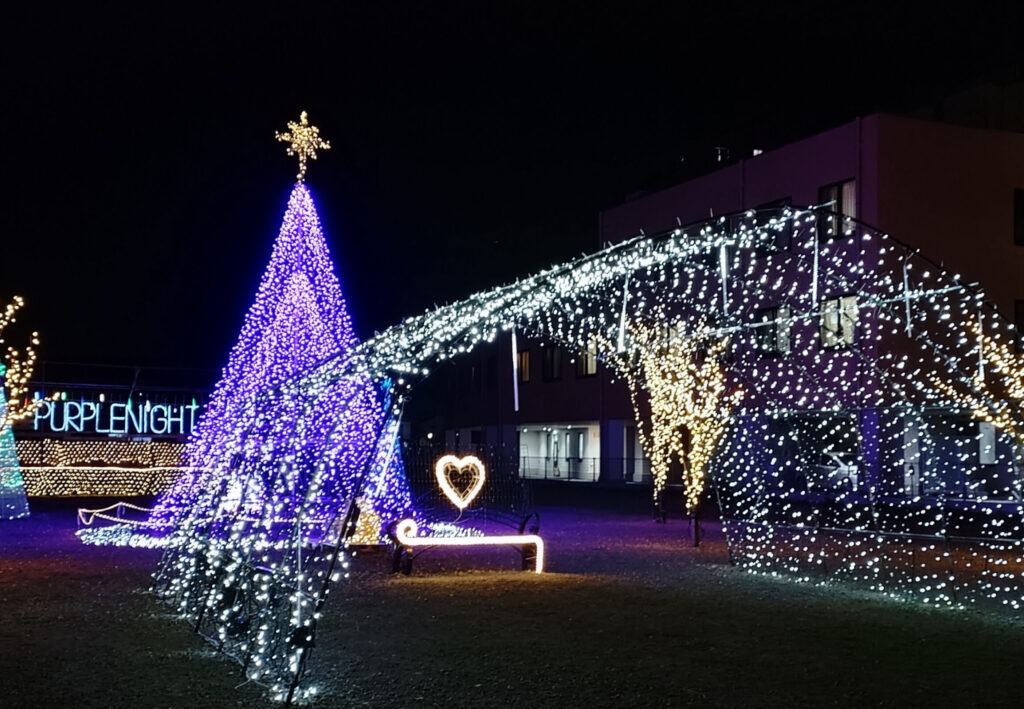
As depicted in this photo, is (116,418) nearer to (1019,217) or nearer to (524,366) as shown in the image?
(524,366)

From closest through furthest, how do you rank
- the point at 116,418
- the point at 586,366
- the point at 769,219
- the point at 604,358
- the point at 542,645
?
the point at 542,645, the point at 769,219, the point at 604,358, the point at 116,418, the point at 586,366

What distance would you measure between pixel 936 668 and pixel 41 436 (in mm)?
29784

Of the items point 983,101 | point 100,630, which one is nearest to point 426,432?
point 983,101

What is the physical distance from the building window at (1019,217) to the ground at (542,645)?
17900mm

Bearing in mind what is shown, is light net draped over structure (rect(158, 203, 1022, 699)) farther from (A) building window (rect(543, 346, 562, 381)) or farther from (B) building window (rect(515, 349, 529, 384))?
(B) building window (rect(515, 349, 529, 384))

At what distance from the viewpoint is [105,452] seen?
33688 mm

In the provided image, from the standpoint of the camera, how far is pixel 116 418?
33.6 metres

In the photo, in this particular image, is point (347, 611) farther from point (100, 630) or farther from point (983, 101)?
point (983, 101)

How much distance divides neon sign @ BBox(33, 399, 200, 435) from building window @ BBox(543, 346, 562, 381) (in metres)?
14.1

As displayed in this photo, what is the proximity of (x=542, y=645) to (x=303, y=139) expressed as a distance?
11.0 metres

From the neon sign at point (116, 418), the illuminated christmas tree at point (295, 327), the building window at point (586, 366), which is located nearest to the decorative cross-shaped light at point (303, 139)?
the illuminated christmas tree at point (295, 327)

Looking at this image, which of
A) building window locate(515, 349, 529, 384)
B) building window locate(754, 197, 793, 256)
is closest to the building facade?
building window locate(515, 349, 529, 384)

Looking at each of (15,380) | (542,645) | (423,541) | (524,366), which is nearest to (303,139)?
(423,541)

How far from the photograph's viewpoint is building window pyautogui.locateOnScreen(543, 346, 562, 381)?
1688 inches
